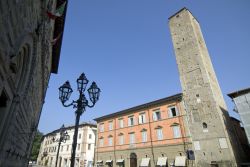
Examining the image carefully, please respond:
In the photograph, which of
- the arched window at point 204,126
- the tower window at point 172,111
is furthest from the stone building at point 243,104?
the tower window at point 172,111

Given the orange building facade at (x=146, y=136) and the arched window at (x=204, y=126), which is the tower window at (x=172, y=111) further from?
the arched window at (x=204, y=126)

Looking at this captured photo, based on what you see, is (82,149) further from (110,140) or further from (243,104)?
(243,104)

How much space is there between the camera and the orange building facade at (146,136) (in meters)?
24.3

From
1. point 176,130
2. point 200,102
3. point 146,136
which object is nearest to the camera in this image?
point 200,102

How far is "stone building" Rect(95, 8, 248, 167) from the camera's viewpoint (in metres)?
21.7

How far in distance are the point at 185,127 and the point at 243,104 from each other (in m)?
7.38

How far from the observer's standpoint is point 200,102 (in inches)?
960

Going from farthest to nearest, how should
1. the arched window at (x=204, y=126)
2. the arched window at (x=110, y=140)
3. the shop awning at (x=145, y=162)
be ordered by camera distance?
1. the arched window at (x=110, y=140)
2. the shop awning at (x=145, y=162)
3. the arched window at (x=204, y=126)

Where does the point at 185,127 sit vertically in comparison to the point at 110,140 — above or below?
below

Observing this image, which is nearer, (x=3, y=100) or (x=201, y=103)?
(x=3, y=100)

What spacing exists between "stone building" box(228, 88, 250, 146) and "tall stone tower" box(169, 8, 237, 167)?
2654 mm

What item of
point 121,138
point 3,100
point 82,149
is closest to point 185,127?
point 121,138

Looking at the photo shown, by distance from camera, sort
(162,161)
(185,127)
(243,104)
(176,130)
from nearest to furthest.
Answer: (243,104)
(185,127)
(162,161)
(176,130)

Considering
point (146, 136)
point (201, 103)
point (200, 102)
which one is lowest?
point (146, 136)
